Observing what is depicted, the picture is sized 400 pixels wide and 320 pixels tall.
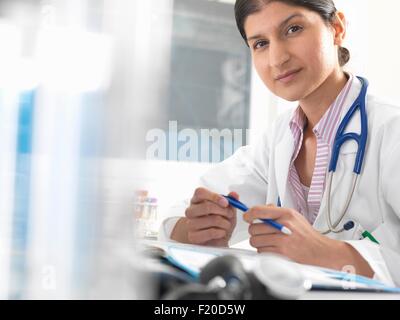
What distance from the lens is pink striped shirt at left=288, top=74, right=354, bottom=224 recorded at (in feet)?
3.32

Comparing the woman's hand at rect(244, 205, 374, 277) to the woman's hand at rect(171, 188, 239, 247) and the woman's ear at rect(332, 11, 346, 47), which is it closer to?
the woman's hand at rect(171, 188, 239, 247)

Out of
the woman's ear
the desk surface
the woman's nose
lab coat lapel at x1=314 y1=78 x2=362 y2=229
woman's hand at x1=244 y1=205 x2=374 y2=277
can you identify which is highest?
the woman's ear

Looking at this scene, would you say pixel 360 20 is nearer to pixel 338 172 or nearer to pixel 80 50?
pixel 338 172

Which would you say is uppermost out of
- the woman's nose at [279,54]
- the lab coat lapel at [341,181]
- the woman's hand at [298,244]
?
the woman's nose at [279,54]

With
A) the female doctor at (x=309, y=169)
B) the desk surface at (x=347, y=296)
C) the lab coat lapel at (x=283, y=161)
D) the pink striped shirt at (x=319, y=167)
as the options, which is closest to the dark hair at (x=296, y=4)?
the female doctor at (x=309, y=169)

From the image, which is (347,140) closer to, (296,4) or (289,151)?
(289,151)

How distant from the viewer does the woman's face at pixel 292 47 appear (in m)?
1.03

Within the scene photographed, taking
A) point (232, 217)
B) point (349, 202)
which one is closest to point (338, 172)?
point (349, 202)

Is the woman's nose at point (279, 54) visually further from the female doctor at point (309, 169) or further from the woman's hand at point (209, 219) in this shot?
the woman's hand at point (209, 219)

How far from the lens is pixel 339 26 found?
3.65 ft

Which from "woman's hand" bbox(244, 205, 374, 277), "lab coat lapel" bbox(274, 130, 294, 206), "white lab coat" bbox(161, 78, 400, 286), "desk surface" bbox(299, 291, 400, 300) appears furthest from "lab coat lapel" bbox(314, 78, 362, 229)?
"desk surface" bbox(299, 291, 400, 300)

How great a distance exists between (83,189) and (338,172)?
0.71 m

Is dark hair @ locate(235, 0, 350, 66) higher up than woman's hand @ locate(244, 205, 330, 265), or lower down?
higher up

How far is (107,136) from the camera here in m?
0.33
